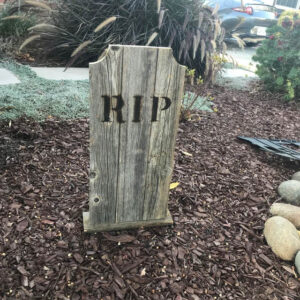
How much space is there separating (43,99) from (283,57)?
3618 millimetres

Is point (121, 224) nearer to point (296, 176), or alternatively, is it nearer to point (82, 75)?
point (296, 176)

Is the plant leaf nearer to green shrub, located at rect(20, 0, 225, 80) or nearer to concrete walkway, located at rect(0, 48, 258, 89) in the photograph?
concrete walkway, located at rect(0, 48, 258, 89)

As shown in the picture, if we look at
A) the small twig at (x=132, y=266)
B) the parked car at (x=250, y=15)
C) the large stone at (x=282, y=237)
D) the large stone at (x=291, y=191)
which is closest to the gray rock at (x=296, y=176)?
the large stone at (x=291, y=191)

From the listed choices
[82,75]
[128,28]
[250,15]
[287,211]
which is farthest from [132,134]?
[250,15]

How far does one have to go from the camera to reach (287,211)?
2.20 metres

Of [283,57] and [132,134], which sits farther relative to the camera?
[283,57]

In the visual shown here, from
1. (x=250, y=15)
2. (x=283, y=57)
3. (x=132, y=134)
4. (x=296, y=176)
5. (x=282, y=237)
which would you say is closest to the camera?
(x=132, y=134)

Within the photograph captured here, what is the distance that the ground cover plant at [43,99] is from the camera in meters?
3.14

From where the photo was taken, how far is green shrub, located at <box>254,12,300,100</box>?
4777mm

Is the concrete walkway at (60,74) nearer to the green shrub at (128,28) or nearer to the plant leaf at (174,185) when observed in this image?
the green shrub at (128,28)

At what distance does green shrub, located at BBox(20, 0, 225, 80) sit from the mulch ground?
281 cm

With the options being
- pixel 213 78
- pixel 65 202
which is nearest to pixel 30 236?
pixel 65 202

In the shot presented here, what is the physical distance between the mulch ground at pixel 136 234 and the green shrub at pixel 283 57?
7.35 feet

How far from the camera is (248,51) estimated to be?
10117 millimetres
